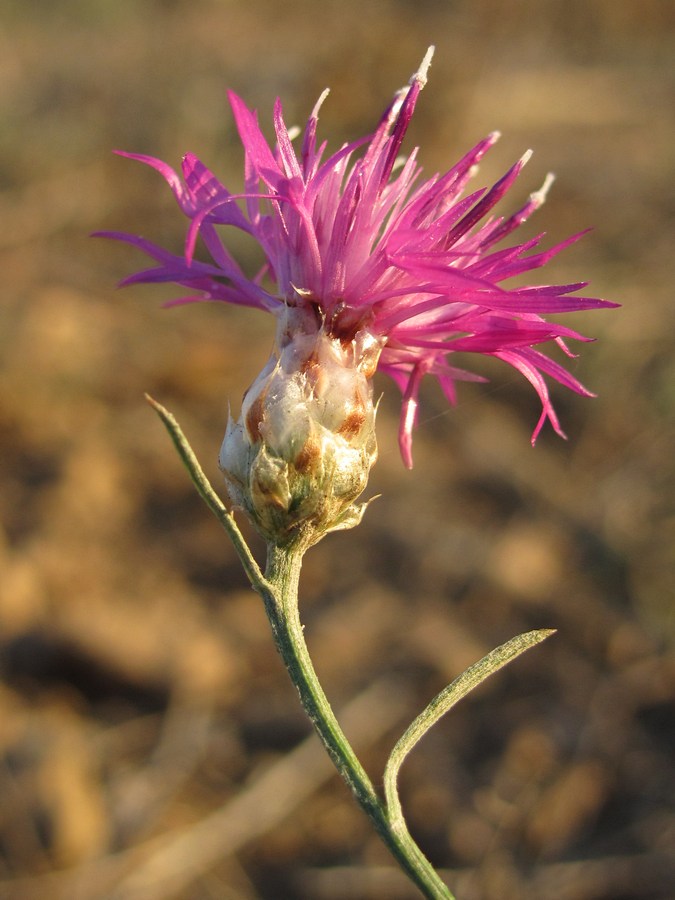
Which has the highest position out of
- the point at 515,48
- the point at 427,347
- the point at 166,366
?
the point at 515,48

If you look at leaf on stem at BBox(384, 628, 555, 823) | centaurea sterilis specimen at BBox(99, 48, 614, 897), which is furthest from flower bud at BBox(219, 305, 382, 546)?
leaf on stem at BBox(384, 628, 555, 823)

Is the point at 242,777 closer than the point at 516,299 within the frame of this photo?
No

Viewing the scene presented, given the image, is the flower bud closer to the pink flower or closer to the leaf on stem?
the pink flower

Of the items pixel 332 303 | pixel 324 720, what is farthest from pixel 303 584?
pixel 324 720

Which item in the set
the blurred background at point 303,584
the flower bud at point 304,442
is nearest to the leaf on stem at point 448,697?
the flower bud at point 304,442

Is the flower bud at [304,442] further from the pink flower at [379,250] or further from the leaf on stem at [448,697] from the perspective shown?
the leaf on stem at [448,697]

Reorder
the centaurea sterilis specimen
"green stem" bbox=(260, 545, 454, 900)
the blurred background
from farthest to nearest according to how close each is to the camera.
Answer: the blurred background → the centaurea sterilis specimen → "green stem" bbox=(260, 545, 454, 900)

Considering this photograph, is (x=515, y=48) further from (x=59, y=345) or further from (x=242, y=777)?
(x=242, y=777)

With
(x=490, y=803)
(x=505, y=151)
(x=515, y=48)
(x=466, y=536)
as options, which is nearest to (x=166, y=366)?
(x=466, y=536)
